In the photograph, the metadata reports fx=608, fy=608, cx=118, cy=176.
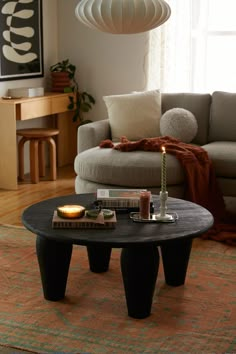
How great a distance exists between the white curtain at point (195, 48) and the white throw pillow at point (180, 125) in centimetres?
107

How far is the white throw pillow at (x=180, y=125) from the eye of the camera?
14.8ft

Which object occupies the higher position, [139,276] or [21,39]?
[21,39]

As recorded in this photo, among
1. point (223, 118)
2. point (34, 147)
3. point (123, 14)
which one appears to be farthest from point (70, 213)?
point (34, 147)

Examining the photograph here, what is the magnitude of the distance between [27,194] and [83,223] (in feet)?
7.81

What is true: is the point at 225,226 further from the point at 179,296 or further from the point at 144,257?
the point at 144,257

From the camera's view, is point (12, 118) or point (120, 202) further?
point (12, 118)

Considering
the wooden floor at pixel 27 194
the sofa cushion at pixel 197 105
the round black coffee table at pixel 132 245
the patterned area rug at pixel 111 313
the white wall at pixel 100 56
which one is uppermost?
the white wall at pixel 100 56

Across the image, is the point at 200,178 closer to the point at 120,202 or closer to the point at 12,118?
the point at 120,202

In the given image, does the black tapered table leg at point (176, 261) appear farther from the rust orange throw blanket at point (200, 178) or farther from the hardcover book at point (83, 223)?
the rust orange throw blanket at point (200, 178)

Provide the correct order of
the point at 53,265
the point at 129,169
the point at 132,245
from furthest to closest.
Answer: the point at 129,169, the point at 53,265, the point at 132,245

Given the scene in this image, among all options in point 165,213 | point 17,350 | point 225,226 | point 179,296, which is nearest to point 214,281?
point 179,296

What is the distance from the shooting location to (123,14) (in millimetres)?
3256

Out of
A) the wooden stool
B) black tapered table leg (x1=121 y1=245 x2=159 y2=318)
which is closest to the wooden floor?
the wooden stool

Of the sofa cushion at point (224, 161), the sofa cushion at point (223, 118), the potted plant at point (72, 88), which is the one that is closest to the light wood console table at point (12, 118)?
the potted plant at point (72, 88)
